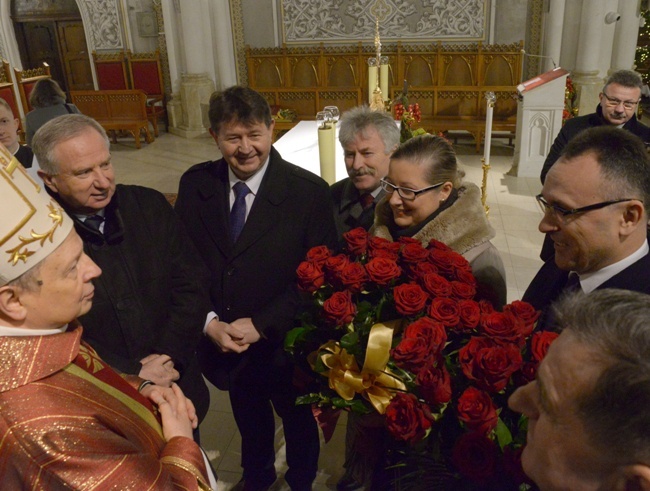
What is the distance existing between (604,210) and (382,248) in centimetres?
60

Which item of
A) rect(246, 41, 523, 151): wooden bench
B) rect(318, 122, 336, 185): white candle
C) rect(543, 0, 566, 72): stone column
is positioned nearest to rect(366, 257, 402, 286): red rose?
Answer: rect(318, 122, 336, 185): white candle

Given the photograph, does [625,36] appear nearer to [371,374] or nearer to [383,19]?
[383,19]

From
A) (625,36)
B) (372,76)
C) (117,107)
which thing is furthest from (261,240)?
(117,107)

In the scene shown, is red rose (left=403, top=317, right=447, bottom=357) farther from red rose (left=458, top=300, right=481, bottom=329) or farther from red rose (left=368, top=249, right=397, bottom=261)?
red rose (left=368, top=249, right=397, bottom=261)

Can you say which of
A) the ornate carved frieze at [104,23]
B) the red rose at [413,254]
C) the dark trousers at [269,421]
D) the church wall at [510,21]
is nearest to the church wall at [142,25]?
the ornate carved frieze at [104,23]

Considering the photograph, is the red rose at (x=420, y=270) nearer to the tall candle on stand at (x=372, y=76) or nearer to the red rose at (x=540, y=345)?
the red rose at (x=540, y=345)

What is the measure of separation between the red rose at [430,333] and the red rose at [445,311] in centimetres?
3

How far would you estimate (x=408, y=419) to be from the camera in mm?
1215

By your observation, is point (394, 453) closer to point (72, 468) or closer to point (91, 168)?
point (72, 468)

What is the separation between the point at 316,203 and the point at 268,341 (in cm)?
61

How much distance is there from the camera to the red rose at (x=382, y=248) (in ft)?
5.22

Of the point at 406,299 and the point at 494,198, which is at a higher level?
the point at 406,299

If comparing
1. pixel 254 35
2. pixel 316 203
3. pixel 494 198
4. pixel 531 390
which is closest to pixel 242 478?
pixel 316 203

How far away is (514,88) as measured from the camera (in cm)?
886
